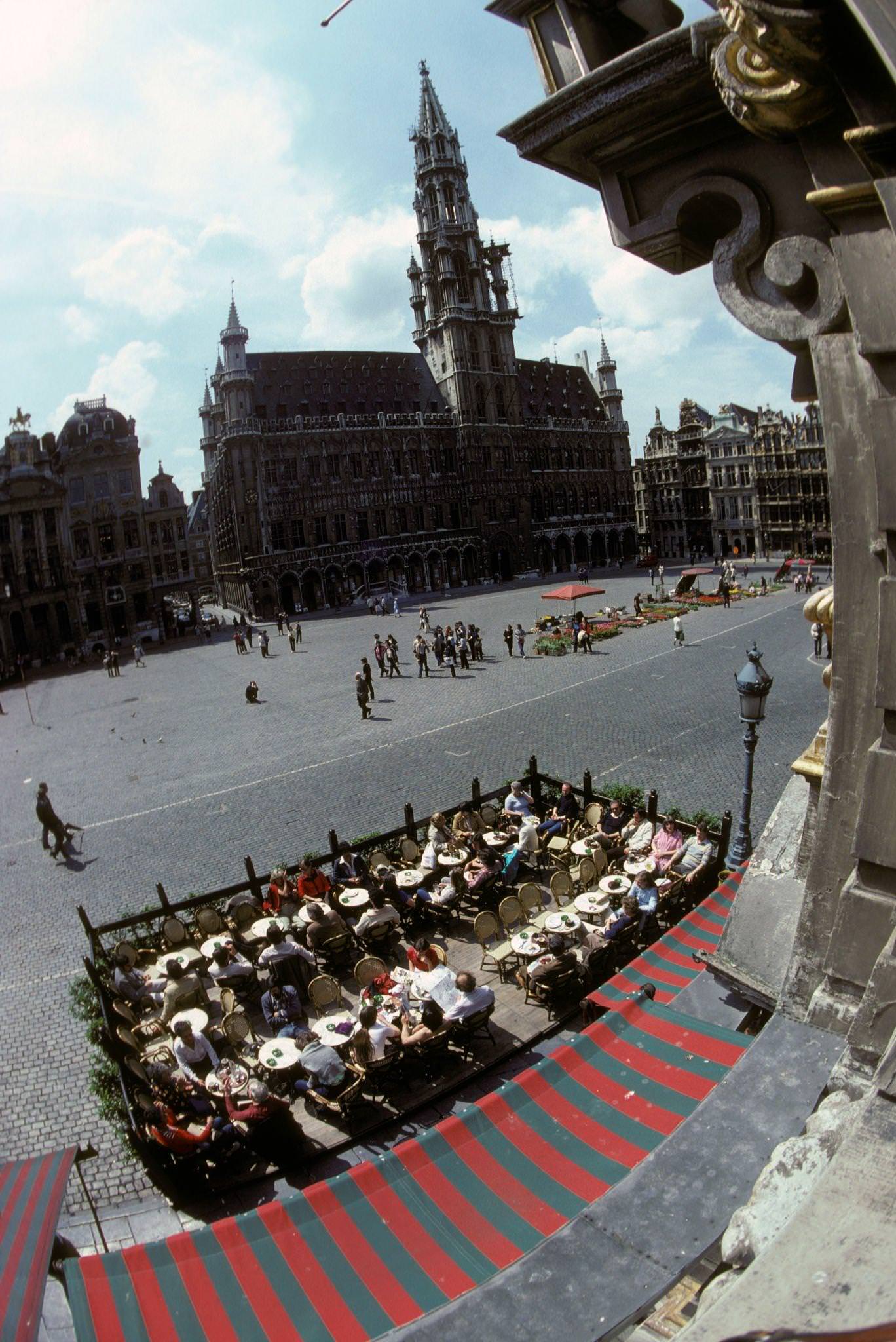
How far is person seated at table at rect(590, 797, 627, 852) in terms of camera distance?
12.1 metres

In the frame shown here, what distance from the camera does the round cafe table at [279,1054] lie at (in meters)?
7.97

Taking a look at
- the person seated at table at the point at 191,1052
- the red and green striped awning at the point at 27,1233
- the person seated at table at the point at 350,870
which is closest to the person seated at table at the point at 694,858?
the person seated at table at the point at 350,870

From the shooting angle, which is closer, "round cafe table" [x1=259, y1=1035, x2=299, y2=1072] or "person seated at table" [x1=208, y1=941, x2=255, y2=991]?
"round cafe table" [x1=259, y1=1035, x2=299, y2=1072]

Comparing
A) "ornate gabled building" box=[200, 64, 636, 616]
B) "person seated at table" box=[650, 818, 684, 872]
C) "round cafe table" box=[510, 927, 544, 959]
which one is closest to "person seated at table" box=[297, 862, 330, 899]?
"round cafe table" box=[510, 927, 544, 959]

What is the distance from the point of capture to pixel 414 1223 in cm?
404

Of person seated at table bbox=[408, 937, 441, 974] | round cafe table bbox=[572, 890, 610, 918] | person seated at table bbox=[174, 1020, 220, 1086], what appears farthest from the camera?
round cafe table bbox=[572, 890, 610, 918]

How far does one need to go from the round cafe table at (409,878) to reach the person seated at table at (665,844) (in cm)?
320

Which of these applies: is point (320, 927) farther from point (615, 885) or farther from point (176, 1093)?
point (615, 885)

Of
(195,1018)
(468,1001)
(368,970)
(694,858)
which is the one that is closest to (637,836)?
(694,858)

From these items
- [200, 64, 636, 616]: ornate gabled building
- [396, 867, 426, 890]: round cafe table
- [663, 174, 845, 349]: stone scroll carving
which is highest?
[200, 64, 636, 616]: ornate gabled building

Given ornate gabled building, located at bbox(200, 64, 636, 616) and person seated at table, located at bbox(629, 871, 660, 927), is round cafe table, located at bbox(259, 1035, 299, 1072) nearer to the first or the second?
person seated at table, located at bbox(629, 871, 660, 927)

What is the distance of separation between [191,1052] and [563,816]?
696cm

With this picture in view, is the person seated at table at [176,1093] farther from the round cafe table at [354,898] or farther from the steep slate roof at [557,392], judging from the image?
the steep slate roof at [557,392]

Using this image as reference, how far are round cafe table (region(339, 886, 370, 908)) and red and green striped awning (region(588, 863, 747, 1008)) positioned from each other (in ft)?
14.1
